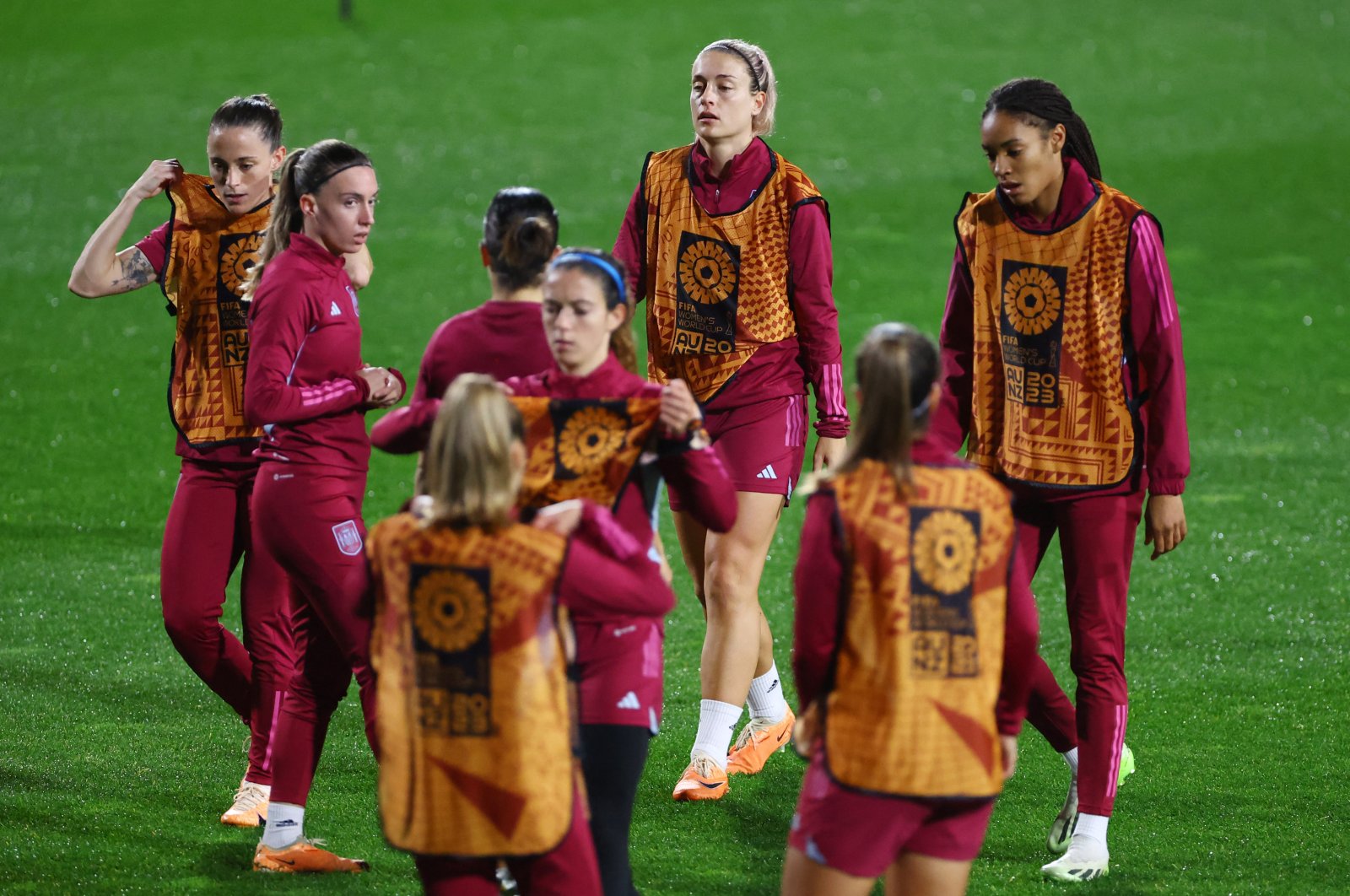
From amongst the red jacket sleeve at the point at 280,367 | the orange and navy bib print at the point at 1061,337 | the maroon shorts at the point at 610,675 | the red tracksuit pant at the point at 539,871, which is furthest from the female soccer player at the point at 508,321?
the orange and navy bib print at the point at 1061,337

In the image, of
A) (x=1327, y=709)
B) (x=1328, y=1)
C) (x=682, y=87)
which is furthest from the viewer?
(x=1328, y=1)

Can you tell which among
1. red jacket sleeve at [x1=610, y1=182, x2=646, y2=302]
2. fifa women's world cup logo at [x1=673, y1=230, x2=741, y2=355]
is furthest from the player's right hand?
fifa women's world cup logo at [x1=673, y1=230, x2=741, y2=355]

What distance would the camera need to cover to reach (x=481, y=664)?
10.1 ft

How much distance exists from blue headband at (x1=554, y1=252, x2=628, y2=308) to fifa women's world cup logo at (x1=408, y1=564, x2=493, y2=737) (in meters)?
0.84

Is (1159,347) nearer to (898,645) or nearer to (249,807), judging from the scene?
(898,645)

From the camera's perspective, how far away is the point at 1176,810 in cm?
539

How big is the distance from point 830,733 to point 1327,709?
3.86 meters

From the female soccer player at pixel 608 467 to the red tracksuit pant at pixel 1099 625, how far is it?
4.87 feet

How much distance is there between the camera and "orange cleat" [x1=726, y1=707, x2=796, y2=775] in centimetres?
587

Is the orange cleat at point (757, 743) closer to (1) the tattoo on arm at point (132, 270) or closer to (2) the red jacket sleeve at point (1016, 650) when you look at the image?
(2) the red jacket sleeve at point (1016, 650)

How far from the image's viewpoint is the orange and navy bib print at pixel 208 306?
17.3ft

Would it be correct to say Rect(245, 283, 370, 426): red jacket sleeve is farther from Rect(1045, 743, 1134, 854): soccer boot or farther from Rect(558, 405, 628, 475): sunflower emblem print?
Rect(1045, 743, 1134, 854): soccer boot

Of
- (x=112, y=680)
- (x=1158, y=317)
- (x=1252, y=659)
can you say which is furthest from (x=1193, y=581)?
(x=112, y=680)

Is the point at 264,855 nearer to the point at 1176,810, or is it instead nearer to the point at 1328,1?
the point at 1176,810
